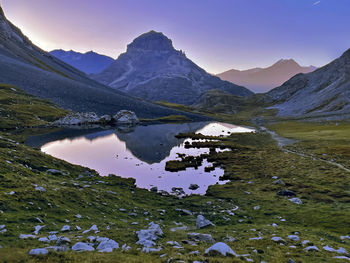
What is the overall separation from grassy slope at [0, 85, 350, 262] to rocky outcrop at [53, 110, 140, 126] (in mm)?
87941

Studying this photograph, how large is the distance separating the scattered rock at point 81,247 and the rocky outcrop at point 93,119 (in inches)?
4229

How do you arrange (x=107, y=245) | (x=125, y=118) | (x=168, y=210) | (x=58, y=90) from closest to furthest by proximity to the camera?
(x=107, y=245) < (x=168, y=210) < (x=125, y=118) < (x=58, y=90)

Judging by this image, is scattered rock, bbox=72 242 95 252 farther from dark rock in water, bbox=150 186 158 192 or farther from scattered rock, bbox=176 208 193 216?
dark rock in water, bbox=150 186 158 192

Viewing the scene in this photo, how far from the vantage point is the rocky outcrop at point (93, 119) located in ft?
378

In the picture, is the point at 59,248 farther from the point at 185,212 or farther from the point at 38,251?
the point at 185,212

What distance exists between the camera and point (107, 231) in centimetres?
1509

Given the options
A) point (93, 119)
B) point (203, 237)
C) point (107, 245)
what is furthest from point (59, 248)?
point (93, 119)

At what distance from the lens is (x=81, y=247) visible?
38.6 feet

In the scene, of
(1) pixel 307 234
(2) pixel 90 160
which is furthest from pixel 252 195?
(2) pixel 90 160

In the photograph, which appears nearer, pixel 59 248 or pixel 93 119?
pixel 59 248

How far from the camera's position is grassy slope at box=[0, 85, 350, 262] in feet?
41.8

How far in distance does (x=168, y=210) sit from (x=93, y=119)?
122m

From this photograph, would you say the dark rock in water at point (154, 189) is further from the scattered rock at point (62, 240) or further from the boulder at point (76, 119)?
the boulder at point (76, 119)

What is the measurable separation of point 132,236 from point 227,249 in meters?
5.77
